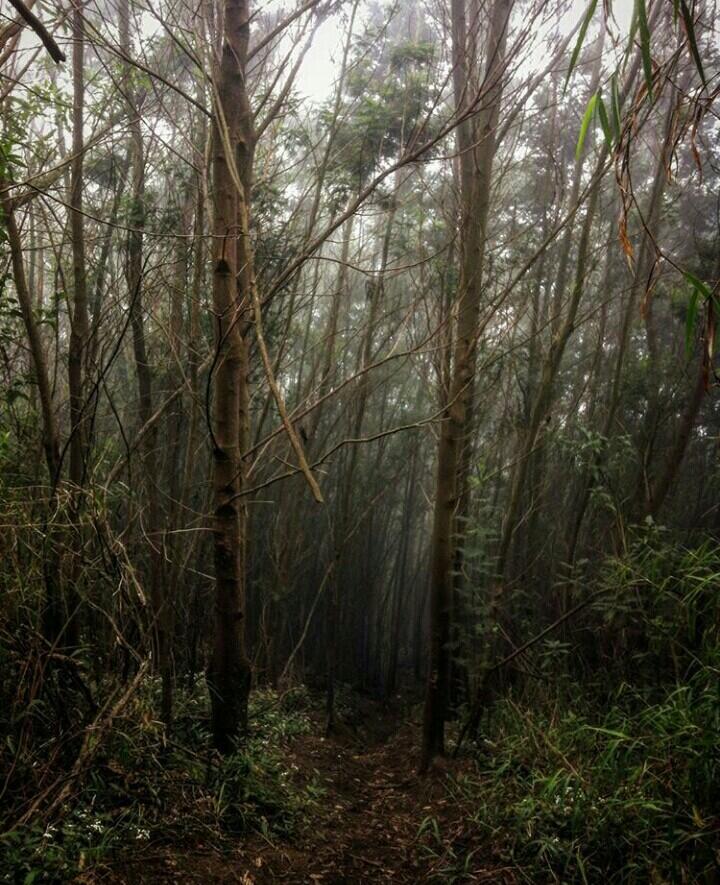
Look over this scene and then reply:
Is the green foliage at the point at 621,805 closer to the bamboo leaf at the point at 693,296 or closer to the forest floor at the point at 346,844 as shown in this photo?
the forest floor at the point at 346,844

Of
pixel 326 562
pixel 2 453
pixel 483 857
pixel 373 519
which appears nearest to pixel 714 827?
pixel 483 857

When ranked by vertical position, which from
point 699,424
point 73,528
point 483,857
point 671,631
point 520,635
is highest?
point 699,424

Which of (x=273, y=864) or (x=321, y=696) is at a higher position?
→ (x=273, y=864)

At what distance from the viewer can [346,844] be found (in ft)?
11.7

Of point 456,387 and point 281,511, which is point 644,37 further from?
point 281,511

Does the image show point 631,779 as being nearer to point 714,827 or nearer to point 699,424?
point 714,827

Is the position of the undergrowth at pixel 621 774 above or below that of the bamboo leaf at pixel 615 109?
below

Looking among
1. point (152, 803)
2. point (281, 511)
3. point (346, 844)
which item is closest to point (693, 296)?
point (152, 803)

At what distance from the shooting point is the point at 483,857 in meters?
3.19

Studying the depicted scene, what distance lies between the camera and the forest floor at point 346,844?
2697 millimetres

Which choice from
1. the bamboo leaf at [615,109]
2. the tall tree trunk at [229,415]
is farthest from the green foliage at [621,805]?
the bamboo leaf at [615,109]

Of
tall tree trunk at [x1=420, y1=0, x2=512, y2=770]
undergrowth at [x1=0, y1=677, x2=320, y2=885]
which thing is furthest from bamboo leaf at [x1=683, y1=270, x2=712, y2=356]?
tall tree trunk at [x1=420, y1=0, x2=512, y2=770]

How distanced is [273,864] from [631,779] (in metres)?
1.58

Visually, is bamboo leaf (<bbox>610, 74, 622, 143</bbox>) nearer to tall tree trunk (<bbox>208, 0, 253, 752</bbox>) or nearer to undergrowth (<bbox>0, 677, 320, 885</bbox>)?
tall tree trunk (<bbox>208, 0, 253, 752</bbox>)
